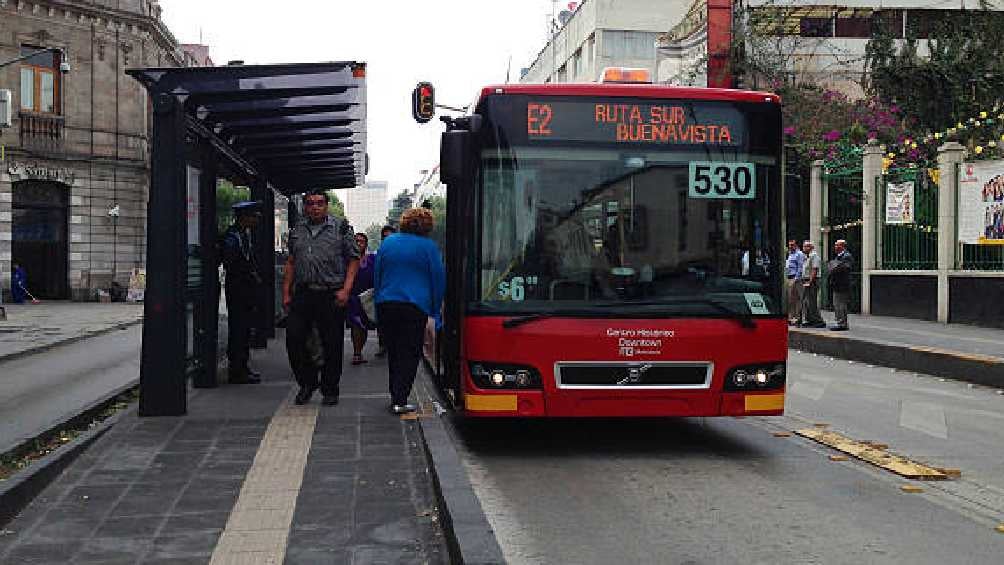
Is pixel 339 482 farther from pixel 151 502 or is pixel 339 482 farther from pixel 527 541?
pixel 527 541

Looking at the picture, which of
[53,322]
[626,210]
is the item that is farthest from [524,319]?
[53,322]

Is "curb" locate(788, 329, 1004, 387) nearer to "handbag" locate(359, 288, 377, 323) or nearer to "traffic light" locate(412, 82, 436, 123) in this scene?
"handbag" locate(359, 288, 377, 323)

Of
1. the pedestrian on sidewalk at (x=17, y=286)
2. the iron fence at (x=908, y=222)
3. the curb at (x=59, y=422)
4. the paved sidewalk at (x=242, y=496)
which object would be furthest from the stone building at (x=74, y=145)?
the paved sidewalk at (x=242, y=496)

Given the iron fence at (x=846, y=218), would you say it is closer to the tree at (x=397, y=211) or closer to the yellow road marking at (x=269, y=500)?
the tree at (x=397, y=211)

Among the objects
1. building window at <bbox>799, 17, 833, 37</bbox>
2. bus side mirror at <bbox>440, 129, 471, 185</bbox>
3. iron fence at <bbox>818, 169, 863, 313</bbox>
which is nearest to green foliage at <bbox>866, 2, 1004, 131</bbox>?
iron fence at <bbox>818, 169, 863, 313</bbox>

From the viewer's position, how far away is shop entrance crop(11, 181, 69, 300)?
35.9 metres

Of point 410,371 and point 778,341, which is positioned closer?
point 778,341

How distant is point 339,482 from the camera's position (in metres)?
5.84

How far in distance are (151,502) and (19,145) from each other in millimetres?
33572

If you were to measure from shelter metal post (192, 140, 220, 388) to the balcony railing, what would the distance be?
28.7m

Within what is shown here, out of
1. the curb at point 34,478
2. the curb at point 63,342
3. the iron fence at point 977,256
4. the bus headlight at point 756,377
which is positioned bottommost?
the curb at point 63,342

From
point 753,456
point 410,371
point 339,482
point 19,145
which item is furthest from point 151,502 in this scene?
point 19,145

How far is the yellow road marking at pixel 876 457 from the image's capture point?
21.6 feet

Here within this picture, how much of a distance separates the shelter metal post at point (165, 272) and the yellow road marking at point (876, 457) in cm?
489
